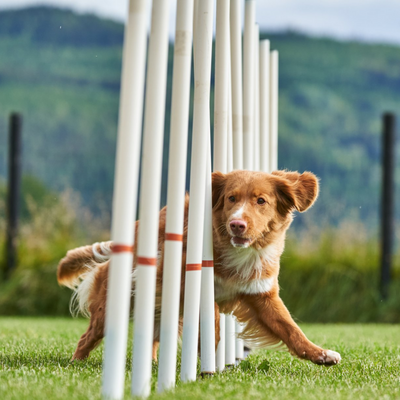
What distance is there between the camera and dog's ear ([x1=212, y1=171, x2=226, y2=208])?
2.74 meters

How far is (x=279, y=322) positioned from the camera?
107 inches

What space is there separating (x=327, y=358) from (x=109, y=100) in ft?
43.6

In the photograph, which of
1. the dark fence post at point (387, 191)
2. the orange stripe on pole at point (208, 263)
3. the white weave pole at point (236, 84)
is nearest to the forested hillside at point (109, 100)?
the dark fence post at point (387, 191)

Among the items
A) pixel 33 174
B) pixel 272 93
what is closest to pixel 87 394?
pixel 272 93

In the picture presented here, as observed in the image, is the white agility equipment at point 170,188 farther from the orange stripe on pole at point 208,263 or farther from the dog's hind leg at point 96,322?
the dog's hind leg at point 96,322

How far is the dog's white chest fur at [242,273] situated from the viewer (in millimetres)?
2703

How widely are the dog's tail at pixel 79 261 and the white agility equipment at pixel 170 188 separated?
→ 612 millimetres

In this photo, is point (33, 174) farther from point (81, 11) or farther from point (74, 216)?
point (81, 11)

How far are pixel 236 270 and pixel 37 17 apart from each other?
16.5 metres

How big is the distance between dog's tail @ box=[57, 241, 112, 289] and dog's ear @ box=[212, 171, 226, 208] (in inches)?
36.4

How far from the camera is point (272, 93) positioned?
4379 mm

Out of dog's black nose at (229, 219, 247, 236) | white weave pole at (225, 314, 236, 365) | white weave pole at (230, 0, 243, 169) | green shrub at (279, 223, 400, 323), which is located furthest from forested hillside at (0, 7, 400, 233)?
dog's black nose at (229, 219, 247, 236)

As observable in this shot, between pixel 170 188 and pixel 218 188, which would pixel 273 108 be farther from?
pixel 170 188

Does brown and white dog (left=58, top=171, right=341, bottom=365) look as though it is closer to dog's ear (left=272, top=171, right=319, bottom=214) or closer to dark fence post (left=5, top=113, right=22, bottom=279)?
dog's ear (left=272, top=171, right=319, bottom=214)
